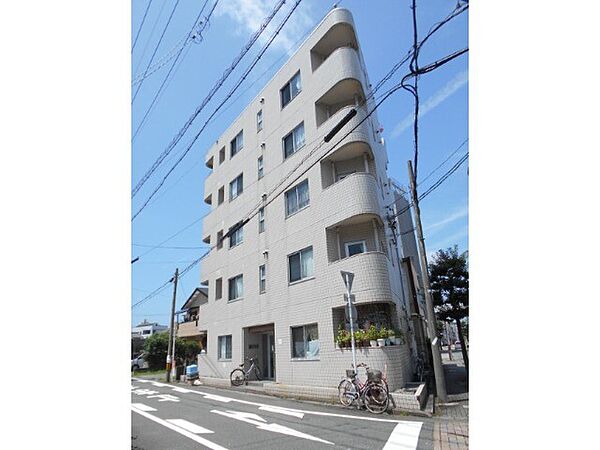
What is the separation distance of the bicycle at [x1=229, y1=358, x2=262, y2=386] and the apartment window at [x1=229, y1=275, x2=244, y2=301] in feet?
5.82

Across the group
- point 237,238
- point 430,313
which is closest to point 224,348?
point 237,238

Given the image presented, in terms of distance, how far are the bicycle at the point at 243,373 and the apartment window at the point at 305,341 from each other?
6.40 ft

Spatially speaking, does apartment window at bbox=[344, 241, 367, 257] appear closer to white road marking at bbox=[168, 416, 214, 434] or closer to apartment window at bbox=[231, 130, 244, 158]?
white road marking at bbox=[168, 416, 214, 434]

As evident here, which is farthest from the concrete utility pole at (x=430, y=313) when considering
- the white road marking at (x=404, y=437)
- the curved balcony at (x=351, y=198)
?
the white road marking at (x=404, y=437)

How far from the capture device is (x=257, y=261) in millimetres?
9328

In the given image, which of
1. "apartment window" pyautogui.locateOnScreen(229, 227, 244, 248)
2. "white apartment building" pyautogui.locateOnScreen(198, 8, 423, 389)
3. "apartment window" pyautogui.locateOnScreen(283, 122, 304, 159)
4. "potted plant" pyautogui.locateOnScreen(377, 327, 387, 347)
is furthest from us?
"apartment window" pyautogui.locateOnScreen(229, 227, 244, 248)

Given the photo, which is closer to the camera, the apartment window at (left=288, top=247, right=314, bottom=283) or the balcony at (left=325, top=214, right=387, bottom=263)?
the balcony at (left=325, top=214, right=387, bottom=263)

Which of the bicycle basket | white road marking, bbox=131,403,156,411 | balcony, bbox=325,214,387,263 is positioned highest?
balcony, bbox=325,214,387,263

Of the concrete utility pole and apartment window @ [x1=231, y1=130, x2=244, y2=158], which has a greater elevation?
apartment window @ [x1=231, y1=130, x2=244, y2=158]

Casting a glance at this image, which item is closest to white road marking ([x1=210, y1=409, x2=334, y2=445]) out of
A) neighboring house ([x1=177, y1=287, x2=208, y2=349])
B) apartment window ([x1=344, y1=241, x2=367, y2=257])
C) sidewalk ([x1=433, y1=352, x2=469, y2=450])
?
sidewalk ([x1=433, y1=352, x2=469, y2=450])

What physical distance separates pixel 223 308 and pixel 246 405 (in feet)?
15.2

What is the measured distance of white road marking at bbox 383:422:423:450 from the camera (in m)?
3.32
